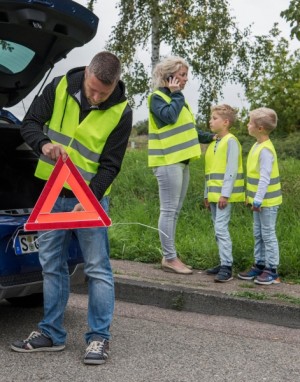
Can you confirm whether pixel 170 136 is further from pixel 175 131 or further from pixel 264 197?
pixel 264 197

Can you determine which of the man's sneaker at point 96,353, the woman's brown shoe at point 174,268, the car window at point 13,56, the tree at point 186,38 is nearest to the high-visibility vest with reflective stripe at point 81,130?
the car window at point 13,56

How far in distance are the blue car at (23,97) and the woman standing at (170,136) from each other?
1.39 meters

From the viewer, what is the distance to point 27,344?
471cm

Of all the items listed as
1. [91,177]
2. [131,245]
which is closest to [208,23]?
[131,245]

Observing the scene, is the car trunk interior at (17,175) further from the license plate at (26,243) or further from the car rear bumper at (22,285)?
the car rear bumper at (22,285)

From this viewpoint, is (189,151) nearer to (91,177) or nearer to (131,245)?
(131,245)

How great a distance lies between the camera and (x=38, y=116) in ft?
15.3

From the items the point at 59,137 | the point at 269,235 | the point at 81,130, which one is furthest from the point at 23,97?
the point at 269,235

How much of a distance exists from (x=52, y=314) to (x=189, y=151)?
253cm

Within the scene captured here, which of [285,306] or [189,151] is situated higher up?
[189,151]

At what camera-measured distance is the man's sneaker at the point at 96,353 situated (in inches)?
177

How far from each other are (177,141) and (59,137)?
2.31 m

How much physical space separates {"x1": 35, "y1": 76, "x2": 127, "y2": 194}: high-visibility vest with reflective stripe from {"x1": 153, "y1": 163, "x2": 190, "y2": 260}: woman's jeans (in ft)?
7.23

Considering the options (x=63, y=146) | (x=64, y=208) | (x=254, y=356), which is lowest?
(x=254, y=356)
